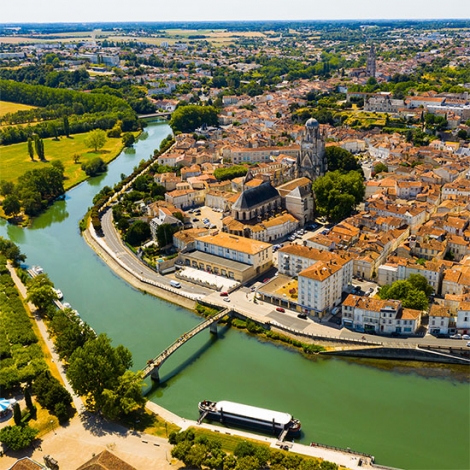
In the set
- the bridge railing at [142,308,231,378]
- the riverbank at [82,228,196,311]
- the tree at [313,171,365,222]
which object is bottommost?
the riverbank at [82,228,196,311]

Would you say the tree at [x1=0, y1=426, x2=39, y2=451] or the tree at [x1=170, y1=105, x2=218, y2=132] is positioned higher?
the tree at [x1=170, y1=105, x2=218, y2=132]

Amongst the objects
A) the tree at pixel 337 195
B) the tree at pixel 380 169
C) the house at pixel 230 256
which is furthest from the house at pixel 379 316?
the tree at pixel 380 169

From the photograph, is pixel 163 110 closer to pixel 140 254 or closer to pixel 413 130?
pixel 413 130

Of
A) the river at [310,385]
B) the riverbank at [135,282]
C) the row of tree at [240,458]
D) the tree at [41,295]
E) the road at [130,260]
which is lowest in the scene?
the river at [310,385]

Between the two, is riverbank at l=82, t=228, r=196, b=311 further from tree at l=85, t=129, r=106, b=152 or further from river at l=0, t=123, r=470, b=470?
tree at l=85, t=129, r=106, b=152

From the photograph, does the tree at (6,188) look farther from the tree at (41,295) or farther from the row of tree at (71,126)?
the row of tree at (71,126)

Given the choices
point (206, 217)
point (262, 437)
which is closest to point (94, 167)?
point (206, 217)

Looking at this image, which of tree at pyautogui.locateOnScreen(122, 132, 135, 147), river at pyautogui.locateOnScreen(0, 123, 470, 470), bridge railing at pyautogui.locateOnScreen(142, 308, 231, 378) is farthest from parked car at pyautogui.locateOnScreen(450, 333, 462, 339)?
tree at pyautogui.locateOnScreen(122, 132, 135, 147)
